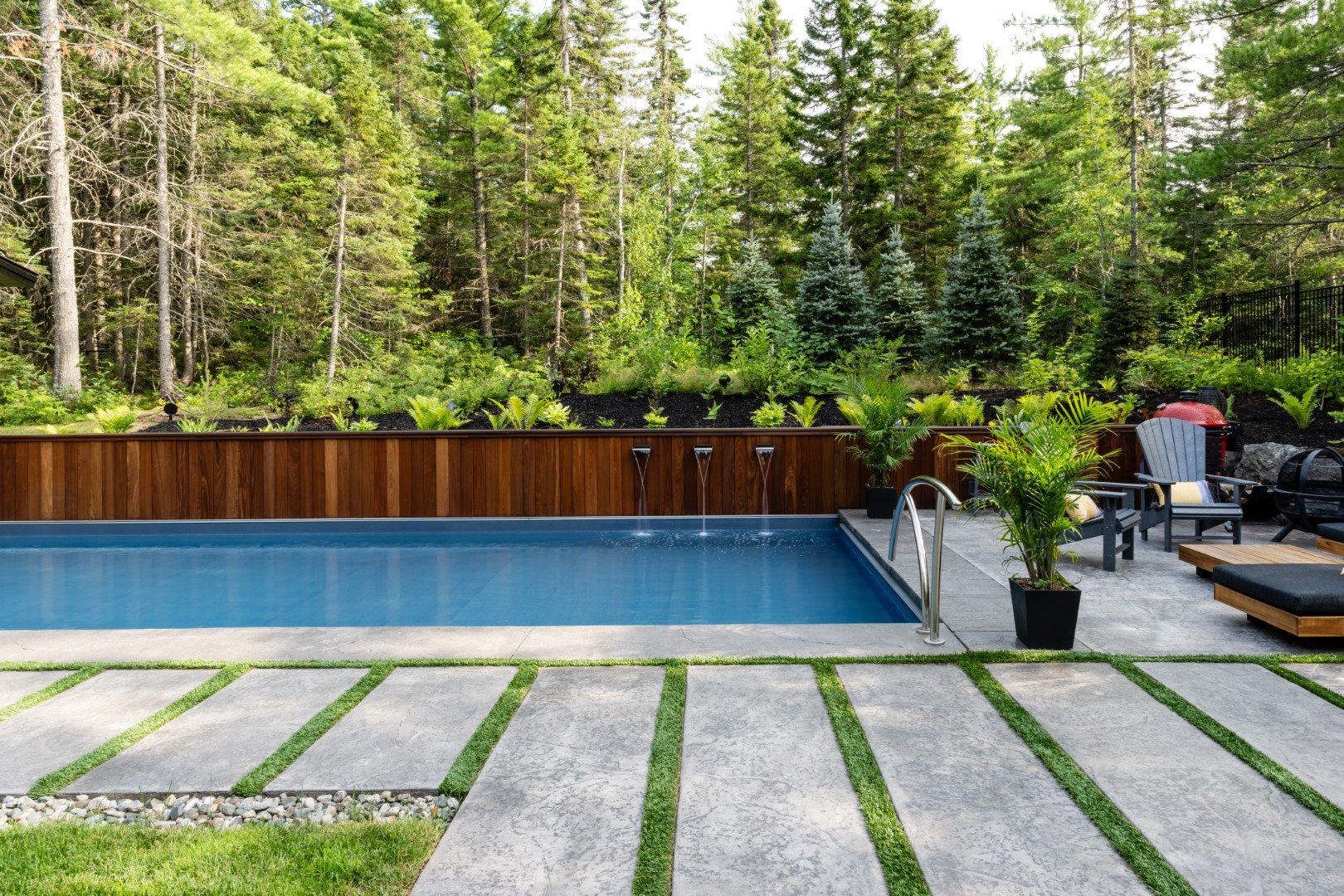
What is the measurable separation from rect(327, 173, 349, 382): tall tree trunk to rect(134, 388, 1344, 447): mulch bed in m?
4.46

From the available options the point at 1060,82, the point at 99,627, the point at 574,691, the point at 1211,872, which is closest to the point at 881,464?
the point at 574,691

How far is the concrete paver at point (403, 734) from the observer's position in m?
2.30

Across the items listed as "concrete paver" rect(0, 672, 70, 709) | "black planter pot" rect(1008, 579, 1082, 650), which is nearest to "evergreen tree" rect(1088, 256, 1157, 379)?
"black planter pot" rect(1008, 579, 1082, 650)

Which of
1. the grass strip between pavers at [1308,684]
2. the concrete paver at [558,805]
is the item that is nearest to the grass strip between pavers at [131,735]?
the concrete paver at [558,805]

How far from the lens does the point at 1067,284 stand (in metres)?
18.2

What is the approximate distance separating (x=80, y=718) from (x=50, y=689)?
1.48 ft

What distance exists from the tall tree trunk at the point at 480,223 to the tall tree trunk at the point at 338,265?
446cm

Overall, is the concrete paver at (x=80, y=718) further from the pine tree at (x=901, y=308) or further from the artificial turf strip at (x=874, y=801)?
the pine tree at (x=901, y=308)

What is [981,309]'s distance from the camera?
13492 mm

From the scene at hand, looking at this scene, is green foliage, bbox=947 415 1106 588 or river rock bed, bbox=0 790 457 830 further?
green foliage, bbox=947 415 1106 588

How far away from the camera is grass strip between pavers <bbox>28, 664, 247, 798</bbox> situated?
230 cm

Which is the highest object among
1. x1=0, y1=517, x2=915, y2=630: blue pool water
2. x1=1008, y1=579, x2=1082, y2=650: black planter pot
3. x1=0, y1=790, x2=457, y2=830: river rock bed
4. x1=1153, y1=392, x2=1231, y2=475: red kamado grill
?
x1=1153, y1=392, x2=1231, y2=475: red kamado grill

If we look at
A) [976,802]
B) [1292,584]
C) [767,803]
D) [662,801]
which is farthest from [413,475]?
[1292,584]

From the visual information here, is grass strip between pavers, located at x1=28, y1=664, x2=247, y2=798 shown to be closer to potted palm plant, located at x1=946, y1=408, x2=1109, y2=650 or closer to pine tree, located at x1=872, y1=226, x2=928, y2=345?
potted palm plant, located at x1=946, y1=408, x2=1109, y2=650
